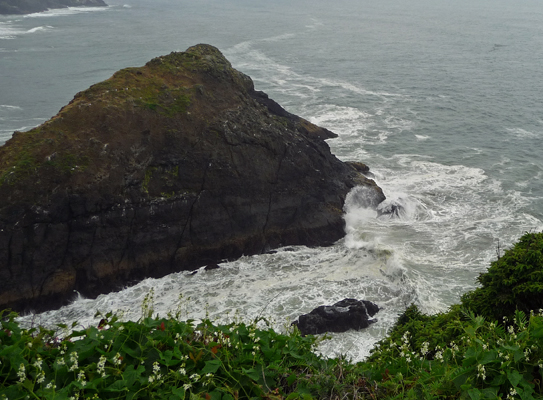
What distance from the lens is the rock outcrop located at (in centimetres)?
12038

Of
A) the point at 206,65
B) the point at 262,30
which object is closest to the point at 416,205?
the point at 206,65

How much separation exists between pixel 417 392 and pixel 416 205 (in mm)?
27335

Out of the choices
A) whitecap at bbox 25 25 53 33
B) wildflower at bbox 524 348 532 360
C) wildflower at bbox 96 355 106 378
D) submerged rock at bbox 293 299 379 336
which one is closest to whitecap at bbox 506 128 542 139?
submerged rock at bbox 293 299 379 336

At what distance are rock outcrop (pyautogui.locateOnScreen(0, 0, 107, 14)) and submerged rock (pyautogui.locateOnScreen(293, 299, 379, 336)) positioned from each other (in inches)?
5087

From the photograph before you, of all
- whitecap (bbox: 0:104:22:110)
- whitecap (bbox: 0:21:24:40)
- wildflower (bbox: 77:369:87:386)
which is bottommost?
whitecap (bbox: 0:104:22:110)

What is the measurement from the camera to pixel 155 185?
2562 cm

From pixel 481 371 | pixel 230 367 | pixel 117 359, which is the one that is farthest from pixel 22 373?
pixel 481 371

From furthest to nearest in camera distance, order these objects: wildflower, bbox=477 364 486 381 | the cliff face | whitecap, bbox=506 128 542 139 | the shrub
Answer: whitecap, bbox=506 128 542 139 → the cliff face → the shrub → wildflower, bbox=477 364 486 381

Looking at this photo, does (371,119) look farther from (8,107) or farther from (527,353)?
(527,353)

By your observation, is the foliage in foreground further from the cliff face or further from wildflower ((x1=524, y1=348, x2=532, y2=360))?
the cliff face

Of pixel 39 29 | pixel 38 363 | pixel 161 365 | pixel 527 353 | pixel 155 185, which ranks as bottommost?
pixel 155 185

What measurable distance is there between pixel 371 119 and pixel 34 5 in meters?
112

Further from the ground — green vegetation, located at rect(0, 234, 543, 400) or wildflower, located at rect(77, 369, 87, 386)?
wildflower, located at rect(77, 369, 87, 386)

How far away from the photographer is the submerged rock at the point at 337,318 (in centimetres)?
2122
